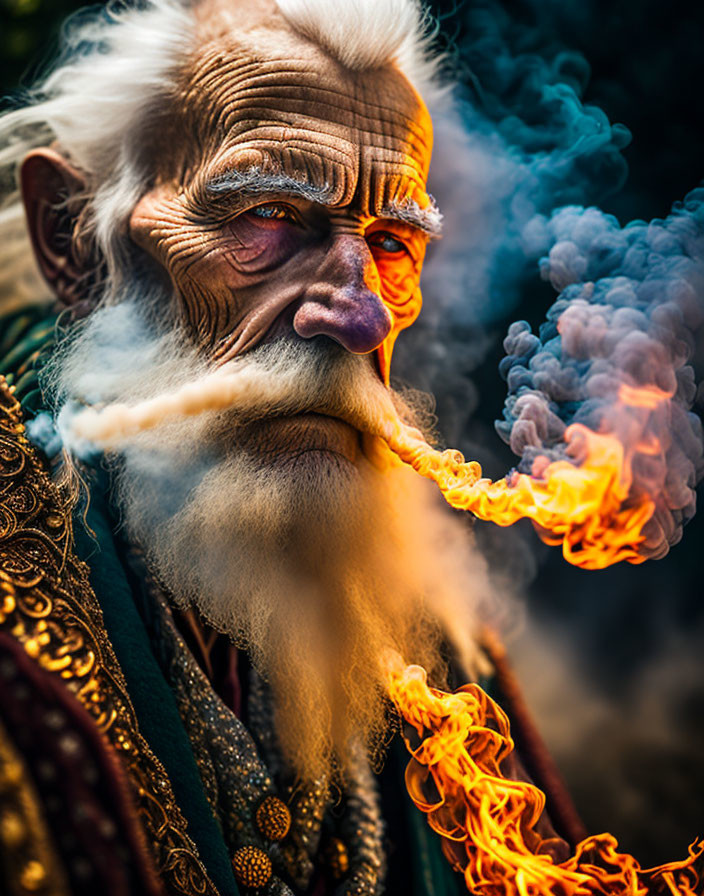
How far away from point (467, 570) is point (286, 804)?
593 millimetres

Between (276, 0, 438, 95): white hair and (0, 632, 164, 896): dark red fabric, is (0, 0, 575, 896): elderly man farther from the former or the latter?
(0, 632, 164, 896): dark red fabric

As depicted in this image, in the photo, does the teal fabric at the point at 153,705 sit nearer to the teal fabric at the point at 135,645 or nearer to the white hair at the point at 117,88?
the teal fabric at the point at 135,645

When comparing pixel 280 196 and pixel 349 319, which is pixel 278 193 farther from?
pixel 349 319

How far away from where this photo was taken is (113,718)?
901 millimetres

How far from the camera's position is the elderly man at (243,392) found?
1096 mm

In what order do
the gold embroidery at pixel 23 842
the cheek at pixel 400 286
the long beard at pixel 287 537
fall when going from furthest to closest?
the cheek at pixel 400 286 < the long beard at pixel 287 537 < the gold embroidery at pixel 23 842

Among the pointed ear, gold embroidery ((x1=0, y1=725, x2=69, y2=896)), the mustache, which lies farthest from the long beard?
gold embroidery ((x1=0, y1=725, x2=69, y2=896))

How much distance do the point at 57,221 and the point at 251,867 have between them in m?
1.14

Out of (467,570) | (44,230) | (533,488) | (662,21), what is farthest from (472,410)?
(44,230)

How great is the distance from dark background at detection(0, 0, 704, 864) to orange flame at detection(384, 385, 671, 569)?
11cm

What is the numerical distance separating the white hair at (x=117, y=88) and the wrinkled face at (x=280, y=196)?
1.6 inches

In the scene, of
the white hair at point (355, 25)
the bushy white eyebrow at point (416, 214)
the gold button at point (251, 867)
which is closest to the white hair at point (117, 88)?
the white hair at point (355, 25)

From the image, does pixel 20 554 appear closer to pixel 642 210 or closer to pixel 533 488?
pixel 533 488

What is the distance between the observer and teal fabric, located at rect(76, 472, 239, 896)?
40.2 inches
